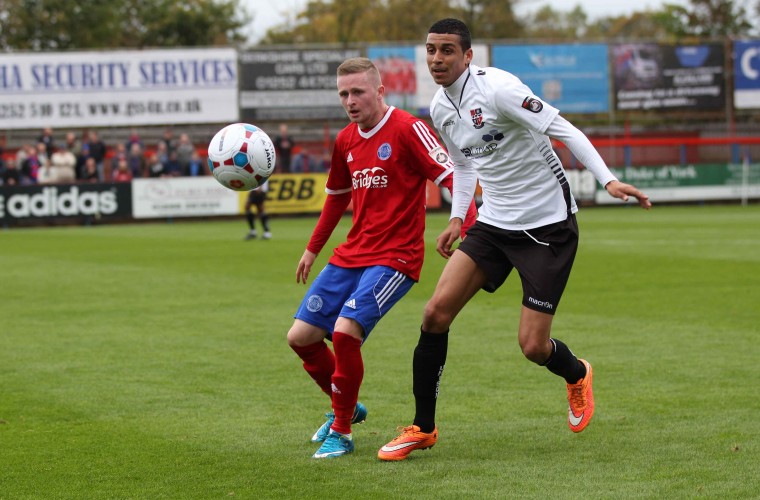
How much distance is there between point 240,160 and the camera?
636cm

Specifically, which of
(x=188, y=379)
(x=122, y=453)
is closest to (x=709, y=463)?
(x=122, y=453)

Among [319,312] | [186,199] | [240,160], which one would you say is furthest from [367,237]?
[186,199]

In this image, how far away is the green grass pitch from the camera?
523 centimetres

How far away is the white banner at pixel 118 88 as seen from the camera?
34.7m

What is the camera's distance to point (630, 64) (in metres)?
37.5

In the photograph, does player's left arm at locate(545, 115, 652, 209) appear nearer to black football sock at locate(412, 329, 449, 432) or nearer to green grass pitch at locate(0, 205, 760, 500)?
black football sock at locate(412, 329, 449, 432)

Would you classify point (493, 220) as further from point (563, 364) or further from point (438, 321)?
point (563, 364)

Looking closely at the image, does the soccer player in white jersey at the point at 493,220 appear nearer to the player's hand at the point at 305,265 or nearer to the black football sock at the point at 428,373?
the black football sock at the point at 428,373

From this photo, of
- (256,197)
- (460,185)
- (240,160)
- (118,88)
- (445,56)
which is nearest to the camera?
(445,56)

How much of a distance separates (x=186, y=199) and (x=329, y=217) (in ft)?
78.5

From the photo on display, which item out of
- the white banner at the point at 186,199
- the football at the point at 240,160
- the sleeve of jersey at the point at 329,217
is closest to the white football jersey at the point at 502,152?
the sleeve of jersey at the point at 329,217

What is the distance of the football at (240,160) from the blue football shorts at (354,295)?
0.74m

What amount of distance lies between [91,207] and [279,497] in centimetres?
2541

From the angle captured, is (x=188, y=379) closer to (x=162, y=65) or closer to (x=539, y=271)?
(x=539, y=271)
